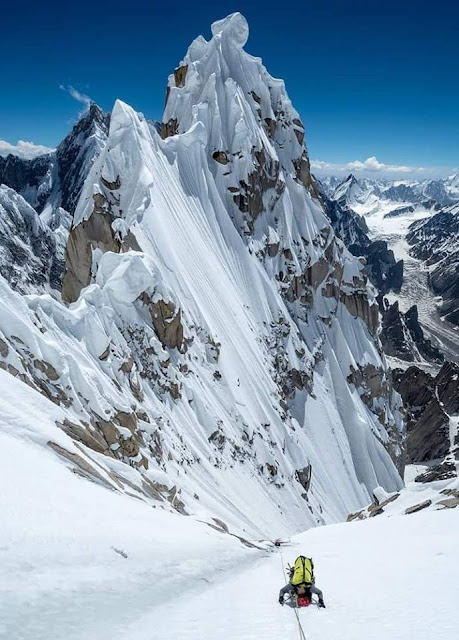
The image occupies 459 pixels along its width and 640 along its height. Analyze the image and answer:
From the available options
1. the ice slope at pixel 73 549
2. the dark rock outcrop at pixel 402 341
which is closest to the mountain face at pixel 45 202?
the ice slope at pixel 73 549

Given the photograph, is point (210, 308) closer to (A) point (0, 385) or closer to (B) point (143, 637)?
(A) point (0, 385)

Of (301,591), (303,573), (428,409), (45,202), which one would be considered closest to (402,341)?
(428,409)

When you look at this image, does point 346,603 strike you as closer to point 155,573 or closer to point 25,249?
point 155,573

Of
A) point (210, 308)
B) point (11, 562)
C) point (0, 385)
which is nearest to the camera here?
point (11, 562)

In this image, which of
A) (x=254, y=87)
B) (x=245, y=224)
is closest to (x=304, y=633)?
(x=245, y=224)

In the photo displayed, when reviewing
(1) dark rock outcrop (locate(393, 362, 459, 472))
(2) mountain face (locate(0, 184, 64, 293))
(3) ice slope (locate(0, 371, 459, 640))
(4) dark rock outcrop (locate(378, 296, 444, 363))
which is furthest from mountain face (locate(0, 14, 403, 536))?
(4) dark rock outcrop (locate(378, 296, 444, 363))

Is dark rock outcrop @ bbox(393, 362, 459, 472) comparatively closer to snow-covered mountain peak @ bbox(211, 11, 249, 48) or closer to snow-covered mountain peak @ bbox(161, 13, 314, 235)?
snow-covered mountain peak @ bbox(161, 13, 314, 235)

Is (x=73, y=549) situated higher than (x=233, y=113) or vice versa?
(x=233, y=113)
